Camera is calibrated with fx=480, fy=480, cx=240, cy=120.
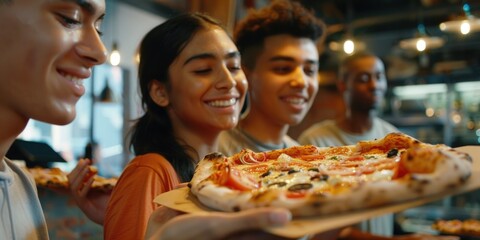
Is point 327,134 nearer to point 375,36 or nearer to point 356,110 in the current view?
point 356,110

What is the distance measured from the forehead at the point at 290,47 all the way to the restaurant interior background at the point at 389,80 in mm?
5576

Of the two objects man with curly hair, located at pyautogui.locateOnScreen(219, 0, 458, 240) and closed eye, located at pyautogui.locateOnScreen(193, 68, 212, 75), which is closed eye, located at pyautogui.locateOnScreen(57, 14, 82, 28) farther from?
man with curly hair, located at pyautogui.locateOnScreen(219, 0, 458, 240)

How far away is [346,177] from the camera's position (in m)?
1.40

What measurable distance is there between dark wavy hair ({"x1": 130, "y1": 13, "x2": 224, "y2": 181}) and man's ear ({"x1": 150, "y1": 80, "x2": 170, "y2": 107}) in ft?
0.08

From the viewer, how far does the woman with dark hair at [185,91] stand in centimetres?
214

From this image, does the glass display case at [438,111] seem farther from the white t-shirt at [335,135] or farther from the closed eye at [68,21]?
the closed eye at [68,21]

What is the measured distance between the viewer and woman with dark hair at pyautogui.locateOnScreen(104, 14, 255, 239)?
214 centimetres

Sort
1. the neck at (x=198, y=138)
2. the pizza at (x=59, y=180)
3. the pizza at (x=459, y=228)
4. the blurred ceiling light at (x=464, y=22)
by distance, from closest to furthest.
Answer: the neck at (x=198, y=138) → the pizza at (x=59, y=180) → the pizza at (x=459, y=228) → the blurred ceiling light at (x=464, y=22)

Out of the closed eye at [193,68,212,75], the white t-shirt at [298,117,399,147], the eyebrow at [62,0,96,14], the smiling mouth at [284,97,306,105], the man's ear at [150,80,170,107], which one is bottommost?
the white t-shirt at [298,117,399,147]

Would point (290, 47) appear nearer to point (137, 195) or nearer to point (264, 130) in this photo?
point (264, 130)

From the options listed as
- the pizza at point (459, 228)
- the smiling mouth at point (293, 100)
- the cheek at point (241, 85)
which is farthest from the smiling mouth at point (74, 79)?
the pizza at point (459, 228)

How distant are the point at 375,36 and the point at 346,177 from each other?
10233 mm

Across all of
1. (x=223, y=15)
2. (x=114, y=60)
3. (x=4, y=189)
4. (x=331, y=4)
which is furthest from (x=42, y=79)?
(x=331, y=4)

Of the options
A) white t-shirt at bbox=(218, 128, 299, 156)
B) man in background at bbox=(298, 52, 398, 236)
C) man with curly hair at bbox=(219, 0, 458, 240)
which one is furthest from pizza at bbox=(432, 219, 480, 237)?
white t-shirt at bbox=(218, 128, 299, 156)
